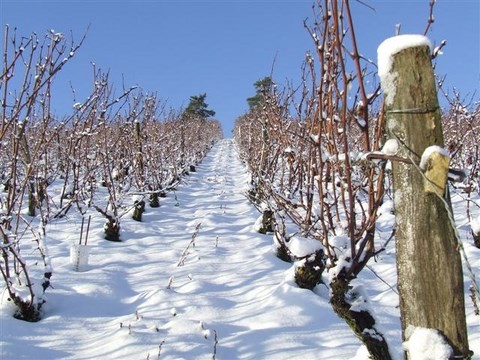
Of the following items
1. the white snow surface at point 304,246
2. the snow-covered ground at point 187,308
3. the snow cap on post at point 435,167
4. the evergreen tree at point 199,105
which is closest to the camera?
the snow cap on post at point 435,167

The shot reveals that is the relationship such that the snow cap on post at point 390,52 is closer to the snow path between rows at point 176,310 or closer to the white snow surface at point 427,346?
the white snow surface at point 427,346

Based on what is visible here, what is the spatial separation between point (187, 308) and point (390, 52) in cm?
230

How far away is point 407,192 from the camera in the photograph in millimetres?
1435

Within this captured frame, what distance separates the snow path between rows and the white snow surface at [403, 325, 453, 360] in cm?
100

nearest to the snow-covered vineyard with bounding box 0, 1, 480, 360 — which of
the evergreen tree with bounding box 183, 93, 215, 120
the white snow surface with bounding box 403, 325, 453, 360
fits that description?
the white snow surface with bounding box 403, 325, 453, 360

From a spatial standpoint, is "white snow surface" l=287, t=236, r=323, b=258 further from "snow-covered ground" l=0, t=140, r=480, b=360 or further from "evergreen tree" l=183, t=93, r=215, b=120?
"evergreen tree" l=183, t=93, r=215, b=120

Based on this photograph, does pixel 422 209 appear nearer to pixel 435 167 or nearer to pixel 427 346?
pixel 435 167

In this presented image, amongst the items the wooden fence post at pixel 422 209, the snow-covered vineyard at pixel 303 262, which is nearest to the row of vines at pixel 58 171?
the snow-covered vineyard at pixel 303 262

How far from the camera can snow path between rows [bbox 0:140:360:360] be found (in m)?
2.46

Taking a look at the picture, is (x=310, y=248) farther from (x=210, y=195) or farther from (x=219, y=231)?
(x=210, y=195)

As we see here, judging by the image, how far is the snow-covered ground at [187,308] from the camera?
2459mm

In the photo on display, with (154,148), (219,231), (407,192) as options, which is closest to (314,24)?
(407,192)

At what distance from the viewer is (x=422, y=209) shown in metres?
1.40

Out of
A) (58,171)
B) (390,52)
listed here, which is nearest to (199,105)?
(58,171)
